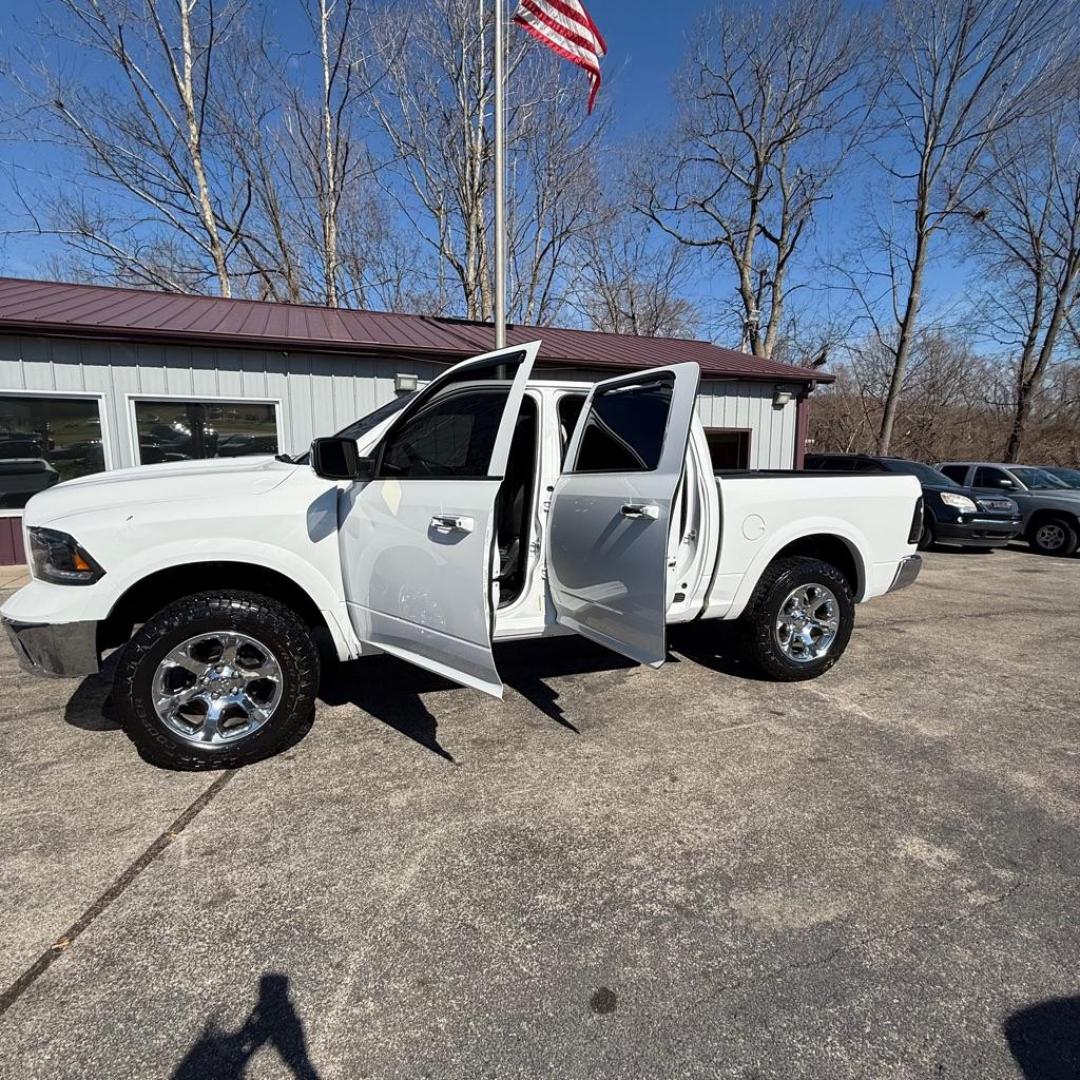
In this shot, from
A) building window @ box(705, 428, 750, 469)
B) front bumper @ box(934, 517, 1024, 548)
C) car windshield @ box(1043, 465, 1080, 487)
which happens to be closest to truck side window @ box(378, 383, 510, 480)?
building window @ box(705, 428, 750, 469)

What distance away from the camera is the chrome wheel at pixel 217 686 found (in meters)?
2.89

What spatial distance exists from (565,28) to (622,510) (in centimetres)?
890

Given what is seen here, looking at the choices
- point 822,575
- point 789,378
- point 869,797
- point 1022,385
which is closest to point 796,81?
point 1022,385

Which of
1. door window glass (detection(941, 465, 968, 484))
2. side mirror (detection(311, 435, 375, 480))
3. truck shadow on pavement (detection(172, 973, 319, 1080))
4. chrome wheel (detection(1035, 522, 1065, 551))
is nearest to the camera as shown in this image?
truck shadow on pavement (detection(172, 973, 319, 1080))

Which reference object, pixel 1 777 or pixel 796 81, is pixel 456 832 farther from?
pixel 796 81

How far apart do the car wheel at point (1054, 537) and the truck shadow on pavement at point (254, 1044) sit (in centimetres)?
1309

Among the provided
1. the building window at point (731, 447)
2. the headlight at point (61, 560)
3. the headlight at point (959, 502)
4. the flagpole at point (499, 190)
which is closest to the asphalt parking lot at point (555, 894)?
the headlight at point (61, 560)

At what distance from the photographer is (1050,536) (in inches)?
418

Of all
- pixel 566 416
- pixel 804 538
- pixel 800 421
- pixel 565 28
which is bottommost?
pixel 804 538

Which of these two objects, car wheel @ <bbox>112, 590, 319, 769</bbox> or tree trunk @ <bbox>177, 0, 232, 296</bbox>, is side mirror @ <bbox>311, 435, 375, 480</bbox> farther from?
tree trunk @ <bbox>177, 0, 232, 296</bbox>

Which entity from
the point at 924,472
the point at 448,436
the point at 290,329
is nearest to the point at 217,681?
the point at 448,436

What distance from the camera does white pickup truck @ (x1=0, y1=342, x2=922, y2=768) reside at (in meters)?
2.80

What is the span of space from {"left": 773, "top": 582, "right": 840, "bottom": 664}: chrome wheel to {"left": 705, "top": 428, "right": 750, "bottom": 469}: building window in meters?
8.45

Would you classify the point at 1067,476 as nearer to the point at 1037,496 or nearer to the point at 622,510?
the point at 1037,496
